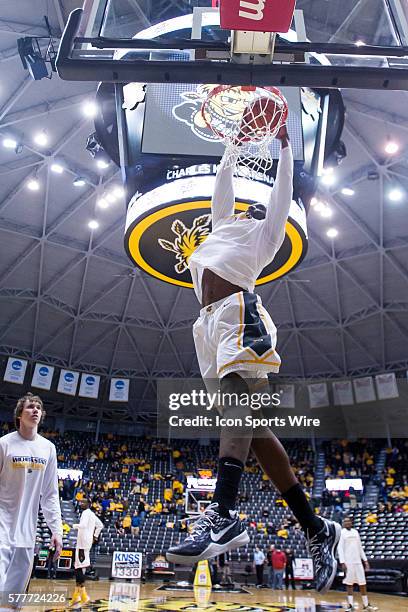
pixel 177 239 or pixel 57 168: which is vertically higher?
pixel 57 168

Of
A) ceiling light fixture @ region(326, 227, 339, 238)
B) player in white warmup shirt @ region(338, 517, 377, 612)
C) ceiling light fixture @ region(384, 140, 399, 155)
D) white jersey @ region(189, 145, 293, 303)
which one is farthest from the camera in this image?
ceiling light fixture @ region(326, 227, 339, 238)

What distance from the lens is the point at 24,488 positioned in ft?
15.7

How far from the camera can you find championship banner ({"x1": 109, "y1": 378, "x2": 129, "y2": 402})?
26.6m

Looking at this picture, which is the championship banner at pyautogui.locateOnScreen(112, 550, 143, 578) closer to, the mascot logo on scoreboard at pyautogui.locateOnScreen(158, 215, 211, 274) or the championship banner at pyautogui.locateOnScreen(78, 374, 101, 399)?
the mascot logo on scoreboard at pyautogui.locateOnScreen(158, 215, 211, 274)

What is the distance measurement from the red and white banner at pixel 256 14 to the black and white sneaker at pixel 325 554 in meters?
2.97

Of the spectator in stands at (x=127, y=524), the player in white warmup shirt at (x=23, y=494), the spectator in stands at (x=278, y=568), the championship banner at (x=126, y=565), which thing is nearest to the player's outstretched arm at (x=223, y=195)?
the player in white warmup shirt at (x=23, y=494)

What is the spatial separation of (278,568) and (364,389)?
10.9 m

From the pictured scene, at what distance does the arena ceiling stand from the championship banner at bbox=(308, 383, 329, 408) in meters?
1.75

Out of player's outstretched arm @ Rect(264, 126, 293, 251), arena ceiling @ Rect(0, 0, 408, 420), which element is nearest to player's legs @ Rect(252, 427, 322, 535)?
player's outstretched arm @ Rect(264, 126, 293, 251)

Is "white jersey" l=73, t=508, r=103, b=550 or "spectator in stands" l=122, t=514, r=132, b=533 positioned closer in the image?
"white jersey" l=73, t=508, r=103, b=550

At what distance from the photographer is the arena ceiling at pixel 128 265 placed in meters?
14.1

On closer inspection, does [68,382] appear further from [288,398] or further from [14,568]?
[14,568]

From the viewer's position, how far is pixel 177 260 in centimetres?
1269

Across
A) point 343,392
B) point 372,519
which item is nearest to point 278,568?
point 372,519
